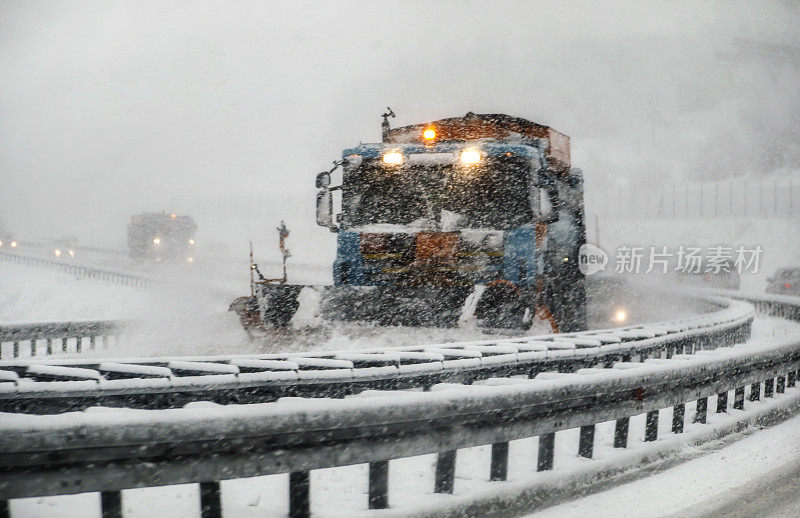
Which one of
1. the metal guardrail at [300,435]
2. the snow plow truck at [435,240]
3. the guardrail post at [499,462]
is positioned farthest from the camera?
the snow plow truck at [435,240]

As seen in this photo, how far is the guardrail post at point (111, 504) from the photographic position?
10.4 ft

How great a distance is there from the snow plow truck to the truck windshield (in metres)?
0.01

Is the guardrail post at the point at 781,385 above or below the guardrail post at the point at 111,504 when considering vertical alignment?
below

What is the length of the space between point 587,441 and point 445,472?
1.41 m

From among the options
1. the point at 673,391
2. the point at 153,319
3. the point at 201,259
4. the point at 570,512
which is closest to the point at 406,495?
the point at 570,512

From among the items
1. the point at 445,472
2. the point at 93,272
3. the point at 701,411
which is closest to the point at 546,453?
the point at 445,472

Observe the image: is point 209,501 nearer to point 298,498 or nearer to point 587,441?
point 298,498

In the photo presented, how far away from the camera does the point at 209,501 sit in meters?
3.39

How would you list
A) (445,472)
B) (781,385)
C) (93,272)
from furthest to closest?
(93,272) < (781,385) < (445,472)

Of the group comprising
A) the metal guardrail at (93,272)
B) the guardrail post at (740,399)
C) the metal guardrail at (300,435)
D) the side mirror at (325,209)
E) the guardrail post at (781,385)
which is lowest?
the metal guardrail at (93,272)

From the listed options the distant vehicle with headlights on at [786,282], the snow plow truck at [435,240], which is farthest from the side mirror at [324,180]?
the distant vehicle with headlights on at [786,282]

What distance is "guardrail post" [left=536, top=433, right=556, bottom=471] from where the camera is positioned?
4.70 meters

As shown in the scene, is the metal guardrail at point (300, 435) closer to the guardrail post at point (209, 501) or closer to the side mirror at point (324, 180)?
the guardrail post at point (209, 501)

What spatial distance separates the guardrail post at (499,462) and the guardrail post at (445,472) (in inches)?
14.6
